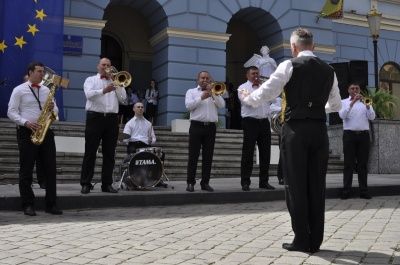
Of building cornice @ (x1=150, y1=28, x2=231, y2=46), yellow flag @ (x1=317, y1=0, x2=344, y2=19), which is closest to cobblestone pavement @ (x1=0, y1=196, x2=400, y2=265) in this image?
building cornice @ (x1=150, y1=28, x2=231, y2=46)

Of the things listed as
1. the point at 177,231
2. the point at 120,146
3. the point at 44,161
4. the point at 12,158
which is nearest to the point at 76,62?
the point at 120,146

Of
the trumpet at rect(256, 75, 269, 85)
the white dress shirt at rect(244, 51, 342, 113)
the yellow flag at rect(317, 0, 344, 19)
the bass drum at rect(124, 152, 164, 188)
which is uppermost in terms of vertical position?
the yellow flag at rect(317, 0, 344, 19)

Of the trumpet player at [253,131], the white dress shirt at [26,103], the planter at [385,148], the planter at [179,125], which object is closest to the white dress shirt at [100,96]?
the white dress shirt at [26,103]

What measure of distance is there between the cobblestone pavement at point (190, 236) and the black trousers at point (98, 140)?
0.84 m

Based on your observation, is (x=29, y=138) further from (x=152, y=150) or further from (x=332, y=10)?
(x=332, y=10)

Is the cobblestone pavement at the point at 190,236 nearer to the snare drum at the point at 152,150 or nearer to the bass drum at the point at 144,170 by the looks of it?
the bass drum at the point at 144,170

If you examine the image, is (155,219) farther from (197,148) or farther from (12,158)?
(12,158)

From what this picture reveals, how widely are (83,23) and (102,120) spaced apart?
375 inches

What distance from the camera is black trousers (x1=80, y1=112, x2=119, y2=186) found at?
9094mm

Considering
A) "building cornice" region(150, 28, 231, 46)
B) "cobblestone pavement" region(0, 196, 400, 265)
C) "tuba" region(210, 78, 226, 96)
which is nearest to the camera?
"cobblestone pavement" region(0, 196, 400, 265)

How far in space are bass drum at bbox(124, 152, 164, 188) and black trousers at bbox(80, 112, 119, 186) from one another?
540 millimetres

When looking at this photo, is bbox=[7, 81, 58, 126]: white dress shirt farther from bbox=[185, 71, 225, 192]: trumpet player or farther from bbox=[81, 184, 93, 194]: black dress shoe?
bbox=[185, 71, 225, 192]: trumpet player

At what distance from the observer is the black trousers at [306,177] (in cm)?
515

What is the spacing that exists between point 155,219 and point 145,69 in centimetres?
1610
